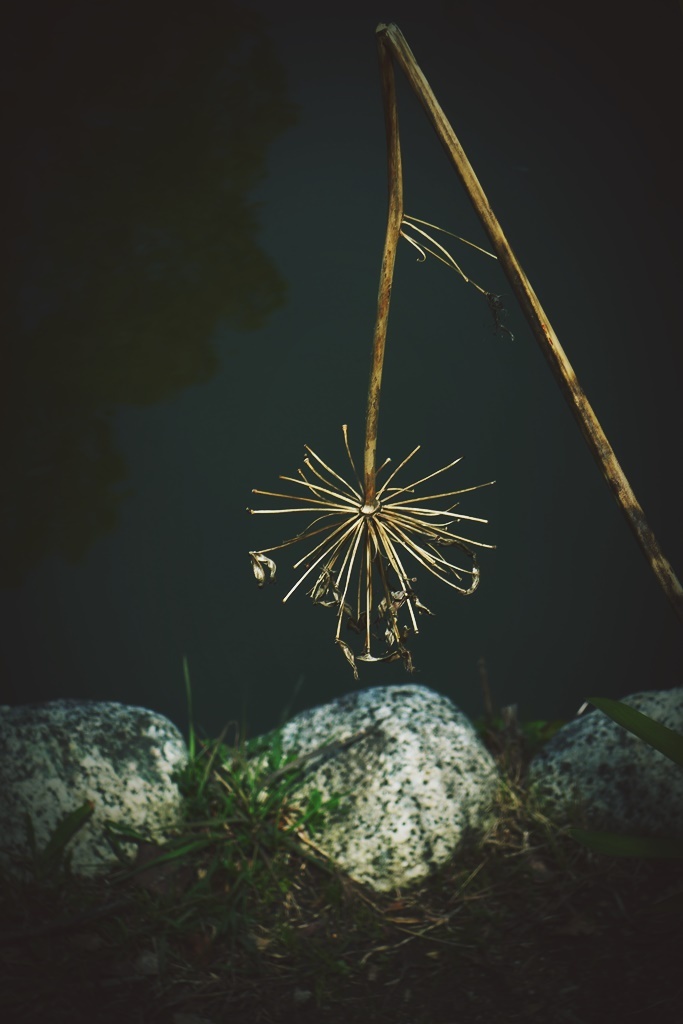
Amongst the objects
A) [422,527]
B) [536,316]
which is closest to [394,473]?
[422,527]

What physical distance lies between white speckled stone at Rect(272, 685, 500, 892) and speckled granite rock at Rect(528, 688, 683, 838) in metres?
0.19

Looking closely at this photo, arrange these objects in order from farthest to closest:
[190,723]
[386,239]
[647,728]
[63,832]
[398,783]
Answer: [190,723]
[398,783]
[63,832]
[647,728]
[386,239]

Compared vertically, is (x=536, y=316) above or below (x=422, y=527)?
above

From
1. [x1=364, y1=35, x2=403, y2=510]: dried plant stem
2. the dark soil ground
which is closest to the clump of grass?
the dark soil ground

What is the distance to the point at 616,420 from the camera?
299 centimetres

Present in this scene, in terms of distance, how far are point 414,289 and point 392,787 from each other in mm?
1602

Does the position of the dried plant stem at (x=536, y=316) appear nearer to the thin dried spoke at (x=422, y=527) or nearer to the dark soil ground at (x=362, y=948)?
the thin dried spoke at (x=422, y=527)

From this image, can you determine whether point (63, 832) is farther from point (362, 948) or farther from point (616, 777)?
point (616, 777)

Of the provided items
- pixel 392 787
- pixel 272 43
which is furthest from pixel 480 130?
pixel 392 787

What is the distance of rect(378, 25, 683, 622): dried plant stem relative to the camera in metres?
1.30

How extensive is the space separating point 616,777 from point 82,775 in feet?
5.07

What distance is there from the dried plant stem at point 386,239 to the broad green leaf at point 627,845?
3.33 ft

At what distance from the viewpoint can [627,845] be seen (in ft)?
6.18

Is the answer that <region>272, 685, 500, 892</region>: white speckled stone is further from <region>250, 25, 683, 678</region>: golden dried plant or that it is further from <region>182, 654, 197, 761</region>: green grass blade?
<region>250, 25, 683, 678</region>: golden dried plant
